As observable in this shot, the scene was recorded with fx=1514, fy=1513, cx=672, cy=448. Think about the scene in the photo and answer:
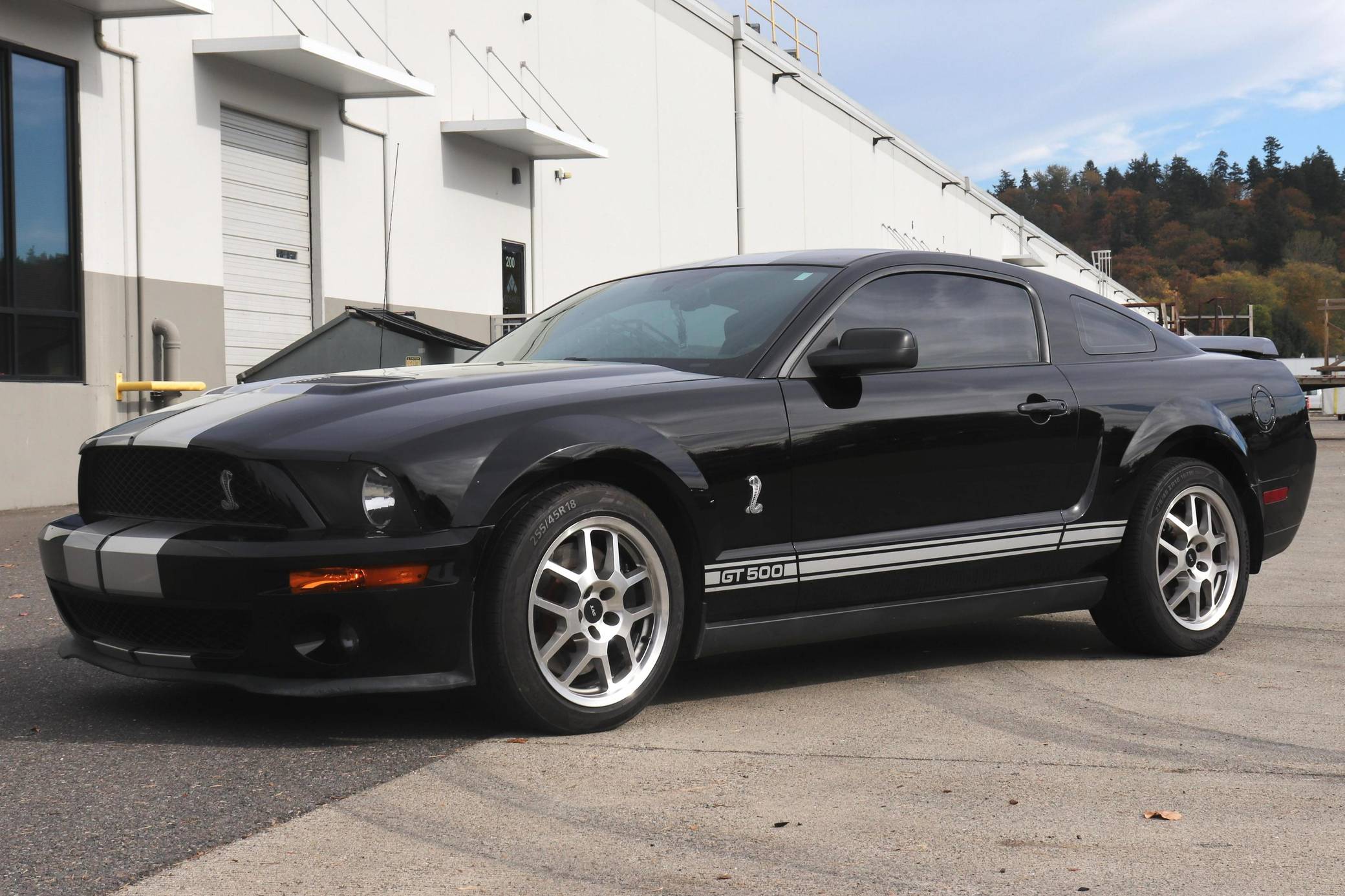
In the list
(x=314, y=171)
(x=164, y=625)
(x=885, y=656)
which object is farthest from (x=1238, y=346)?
(x=314, y=171)

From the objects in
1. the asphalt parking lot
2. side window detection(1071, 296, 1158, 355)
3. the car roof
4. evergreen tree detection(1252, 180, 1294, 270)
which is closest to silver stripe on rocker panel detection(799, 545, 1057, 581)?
the asphalt parking lot

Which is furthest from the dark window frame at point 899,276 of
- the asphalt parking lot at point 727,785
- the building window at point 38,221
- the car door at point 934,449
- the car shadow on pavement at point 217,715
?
the building window at point 38,221

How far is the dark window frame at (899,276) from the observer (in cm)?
485

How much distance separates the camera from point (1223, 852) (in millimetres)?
3180

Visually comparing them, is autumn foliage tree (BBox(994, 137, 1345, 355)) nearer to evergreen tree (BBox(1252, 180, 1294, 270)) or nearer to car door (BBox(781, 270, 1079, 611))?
evergreen tree (BBox(1252, 180, 1294, 270))

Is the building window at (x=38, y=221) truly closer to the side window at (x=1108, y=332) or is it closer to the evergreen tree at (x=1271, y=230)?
the side window at (x=1108, y=332)

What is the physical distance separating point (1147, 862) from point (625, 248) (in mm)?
22383

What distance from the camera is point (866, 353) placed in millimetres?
4746

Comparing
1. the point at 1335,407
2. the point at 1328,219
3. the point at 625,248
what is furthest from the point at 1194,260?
the point at 625,248

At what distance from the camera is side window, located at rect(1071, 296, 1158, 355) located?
5.77 metres

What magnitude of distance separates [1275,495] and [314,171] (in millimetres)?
12981

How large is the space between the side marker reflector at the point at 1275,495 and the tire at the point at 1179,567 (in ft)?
0.53

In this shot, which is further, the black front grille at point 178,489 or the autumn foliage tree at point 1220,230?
the autumn foliage tree at point 1220,230

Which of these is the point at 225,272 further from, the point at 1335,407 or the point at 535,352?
the point at 1335,407
